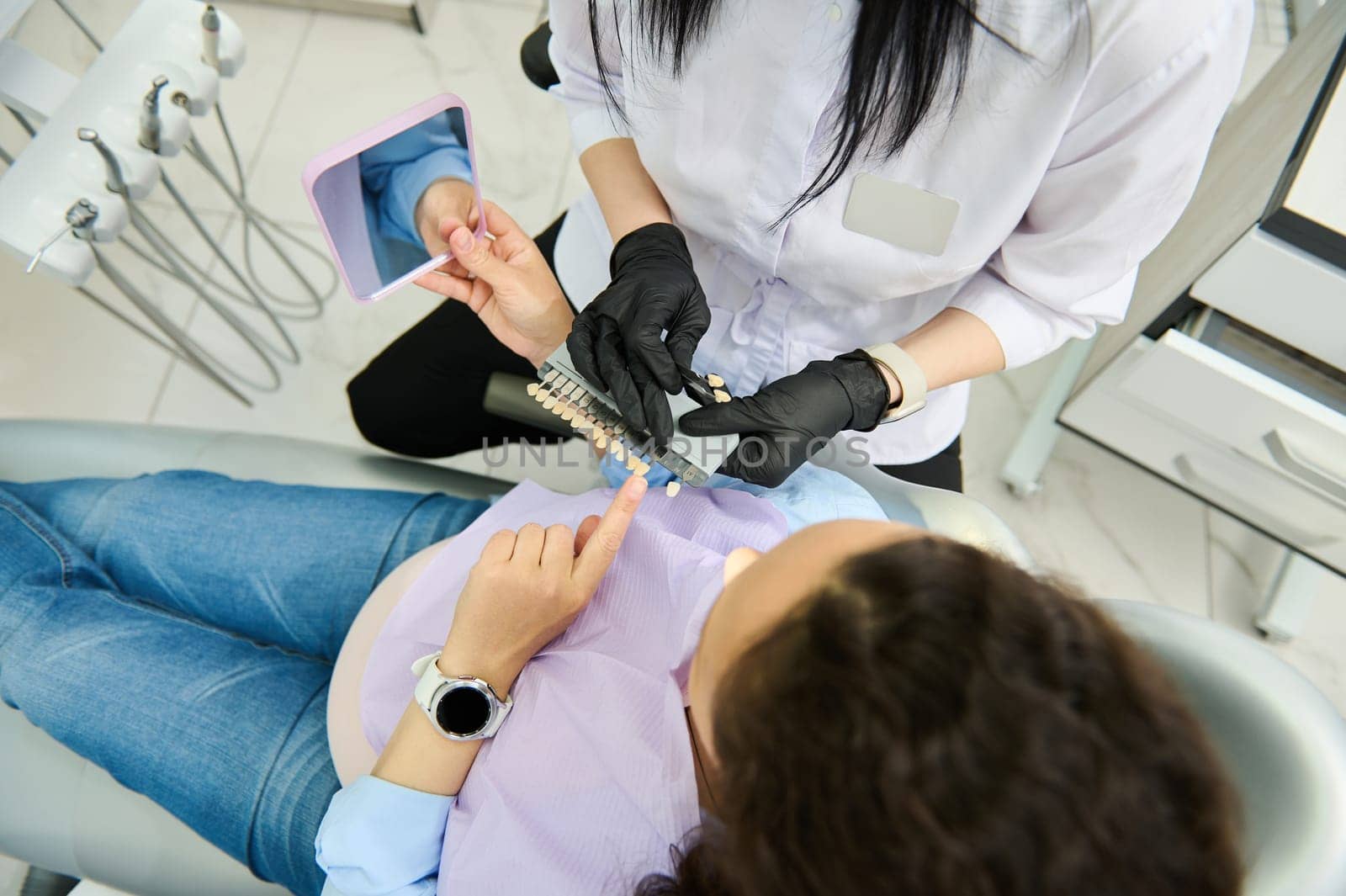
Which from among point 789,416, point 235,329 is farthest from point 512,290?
point 235,329

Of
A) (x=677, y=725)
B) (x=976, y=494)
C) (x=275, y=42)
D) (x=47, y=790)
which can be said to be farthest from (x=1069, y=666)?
(x=275, y=42)

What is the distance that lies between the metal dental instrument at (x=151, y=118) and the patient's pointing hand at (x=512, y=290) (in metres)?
0.30

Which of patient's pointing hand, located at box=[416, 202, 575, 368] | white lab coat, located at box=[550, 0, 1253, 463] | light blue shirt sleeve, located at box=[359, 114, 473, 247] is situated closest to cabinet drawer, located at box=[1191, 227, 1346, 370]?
white lab coat, located at box=[550, 0, 1253, 463]

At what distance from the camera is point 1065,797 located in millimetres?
388

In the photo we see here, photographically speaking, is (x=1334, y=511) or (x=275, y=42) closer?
(x=1334, y=511)

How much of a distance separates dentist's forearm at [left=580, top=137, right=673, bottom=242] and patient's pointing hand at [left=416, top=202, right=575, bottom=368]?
10 cm

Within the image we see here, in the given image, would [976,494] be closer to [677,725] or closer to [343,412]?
[677,725]

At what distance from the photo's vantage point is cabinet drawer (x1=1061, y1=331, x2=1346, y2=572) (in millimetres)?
1013

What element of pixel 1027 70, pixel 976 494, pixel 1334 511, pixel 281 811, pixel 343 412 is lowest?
pixel 281 811

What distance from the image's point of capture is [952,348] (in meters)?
0.87

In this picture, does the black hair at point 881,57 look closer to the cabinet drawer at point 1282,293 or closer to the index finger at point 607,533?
Answer: the index finger at point 607,533

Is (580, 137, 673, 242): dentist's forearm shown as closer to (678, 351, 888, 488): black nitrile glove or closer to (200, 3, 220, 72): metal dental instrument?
(678, 351, 888, 488): black nitrile glove

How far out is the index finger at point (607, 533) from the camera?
75 cm

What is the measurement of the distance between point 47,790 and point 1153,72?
4.00 feet
